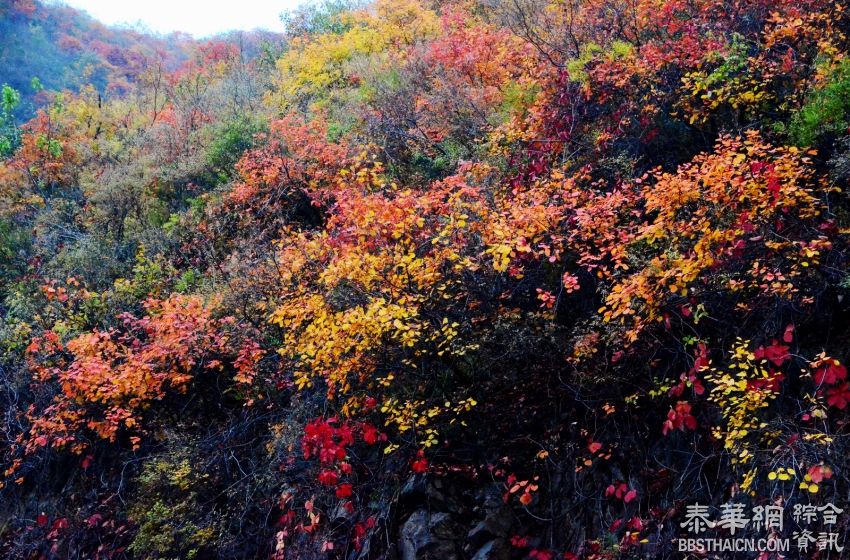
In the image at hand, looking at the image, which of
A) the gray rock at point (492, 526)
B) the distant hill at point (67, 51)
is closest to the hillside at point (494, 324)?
the gray rock at point (492, 526)

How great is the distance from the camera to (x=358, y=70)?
15.6 meters

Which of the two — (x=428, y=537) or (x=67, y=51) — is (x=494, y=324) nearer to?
(x=428, y=537)

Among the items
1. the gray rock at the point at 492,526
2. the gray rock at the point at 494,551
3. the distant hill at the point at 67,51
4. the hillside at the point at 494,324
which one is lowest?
the gray rock at the point at 494,551

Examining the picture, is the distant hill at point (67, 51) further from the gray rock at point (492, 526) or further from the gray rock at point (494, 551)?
the gray rock at point (494, 551)

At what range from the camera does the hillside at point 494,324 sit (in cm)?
589

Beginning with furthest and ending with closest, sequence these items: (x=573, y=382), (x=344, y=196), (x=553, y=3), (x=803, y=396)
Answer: (x=553, y=3), (x=344, y=196), (x=573, y=382), (x=803, y=396)

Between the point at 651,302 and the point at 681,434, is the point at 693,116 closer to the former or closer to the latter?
the point at 651,302

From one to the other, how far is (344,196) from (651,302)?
17.4 feet

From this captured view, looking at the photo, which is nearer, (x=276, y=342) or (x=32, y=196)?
(x=276, y=342)

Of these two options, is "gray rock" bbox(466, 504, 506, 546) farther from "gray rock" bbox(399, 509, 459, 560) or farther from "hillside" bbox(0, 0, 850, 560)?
"gray rock" bbox(399, 509, 459, 560)

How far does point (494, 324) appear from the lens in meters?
7.16

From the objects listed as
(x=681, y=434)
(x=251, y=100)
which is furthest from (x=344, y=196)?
(x=251, y=100)

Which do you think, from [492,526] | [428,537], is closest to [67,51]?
[428,537]

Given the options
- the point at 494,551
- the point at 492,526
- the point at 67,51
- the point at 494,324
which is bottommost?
the point at 494,551
